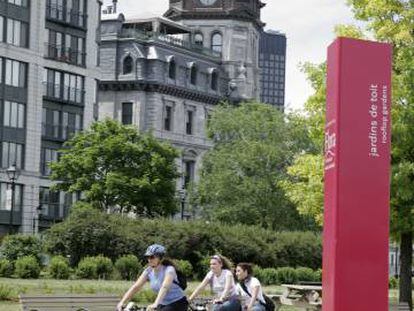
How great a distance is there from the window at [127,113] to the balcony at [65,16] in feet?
48.9

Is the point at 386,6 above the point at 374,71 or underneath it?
above

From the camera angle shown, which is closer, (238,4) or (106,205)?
(106,205)

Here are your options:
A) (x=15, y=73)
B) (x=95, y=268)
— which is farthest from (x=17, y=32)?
(x=95, y=268)

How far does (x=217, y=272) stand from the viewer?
1839 cm

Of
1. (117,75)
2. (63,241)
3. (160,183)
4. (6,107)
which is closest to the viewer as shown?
(63,241)

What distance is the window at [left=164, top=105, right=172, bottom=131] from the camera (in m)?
98.6

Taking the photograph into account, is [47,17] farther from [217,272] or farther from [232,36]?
[217,272]

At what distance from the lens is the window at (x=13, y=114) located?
7544 cm

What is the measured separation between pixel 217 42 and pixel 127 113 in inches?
653

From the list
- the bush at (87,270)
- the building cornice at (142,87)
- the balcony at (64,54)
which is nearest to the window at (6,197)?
the balcony at (64,54)

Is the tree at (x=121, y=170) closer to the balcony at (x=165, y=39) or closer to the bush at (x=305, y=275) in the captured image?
the bush at (x=305, y=275)

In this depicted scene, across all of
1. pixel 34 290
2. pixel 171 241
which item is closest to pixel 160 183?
pixel 171 241

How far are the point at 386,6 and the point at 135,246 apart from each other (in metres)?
19.8

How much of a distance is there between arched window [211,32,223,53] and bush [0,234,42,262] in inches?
2559
